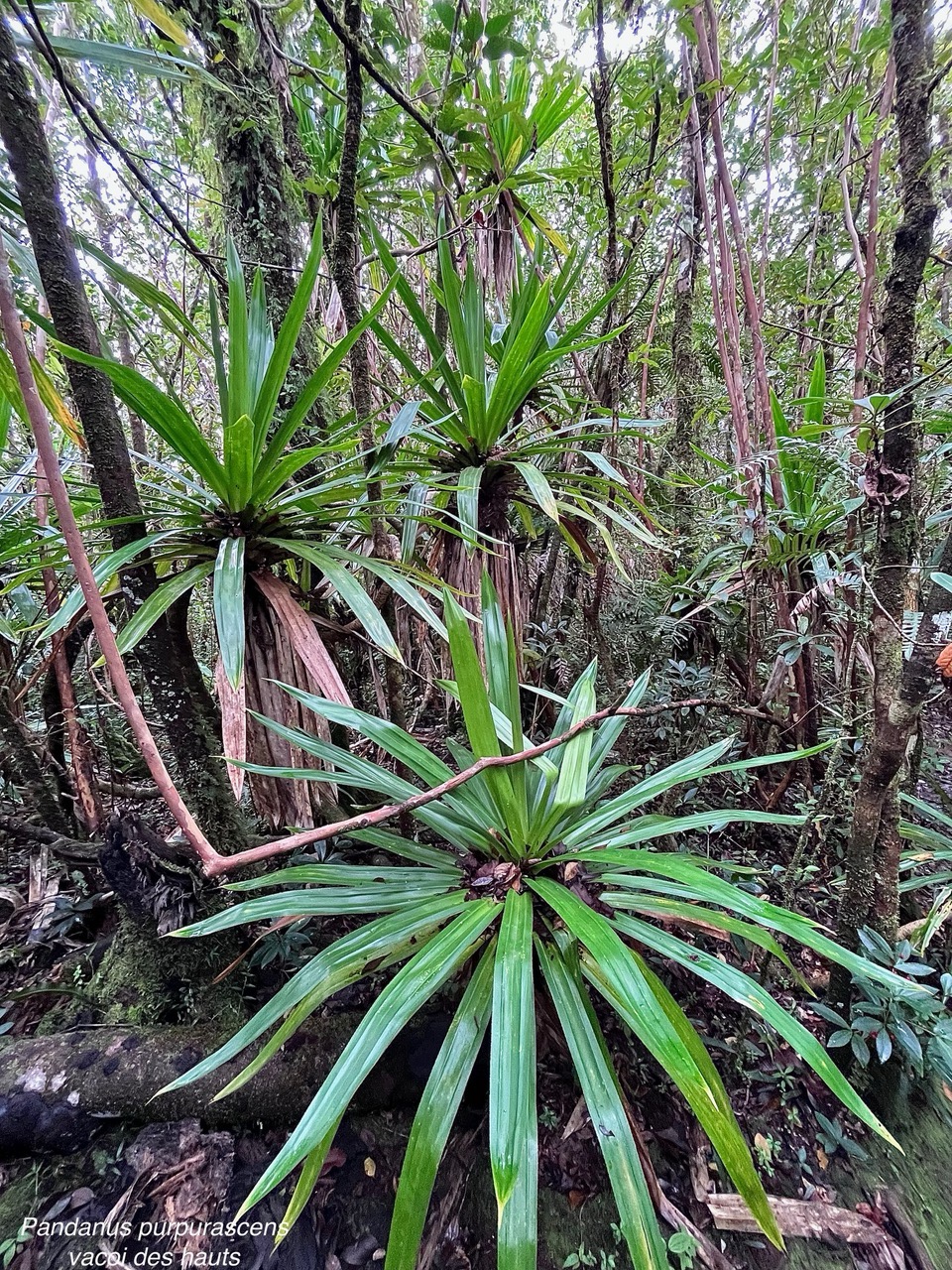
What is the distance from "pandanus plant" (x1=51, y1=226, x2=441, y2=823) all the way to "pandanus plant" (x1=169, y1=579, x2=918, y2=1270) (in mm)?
171

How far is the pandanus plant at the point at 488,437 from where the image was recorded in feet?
4.13

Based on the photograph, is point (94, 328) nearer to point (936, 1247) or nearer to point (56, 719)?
point (56, 719)

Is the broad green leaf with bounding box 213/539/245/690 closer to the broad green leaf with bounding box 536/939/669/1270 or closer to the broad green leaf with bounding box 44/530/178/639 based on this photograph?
the broad green leaf with bounding box 44/530/178/639

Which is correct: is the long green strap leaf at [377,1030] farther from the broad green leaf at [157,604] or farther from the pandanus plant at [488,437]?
the pandanus plant at [488,437]

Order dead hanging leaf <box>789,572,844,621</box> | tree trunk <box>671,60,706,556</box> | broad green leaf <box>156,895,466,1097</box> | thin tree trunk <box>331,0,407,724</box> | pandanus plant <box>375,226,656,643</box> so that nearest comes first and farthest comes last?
1. broad green leaf <box>156,895,466,1097</box>
2. thin tree trunk <box>331,0,407,724</box>
3. dead hanging leaf <box>789,572,844,621</box>
4. pandanus plant <box>375,226,656,643</box>
5. tree trunk <box>671,60,706,556</box>

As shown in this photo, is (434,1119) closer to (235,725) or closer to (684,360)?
(235,725)

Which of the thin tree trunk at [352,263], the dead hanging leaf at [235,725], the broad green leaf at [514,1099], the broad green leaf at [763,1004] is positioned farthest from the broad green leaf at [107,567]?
the broad green leaf at [763,1004]

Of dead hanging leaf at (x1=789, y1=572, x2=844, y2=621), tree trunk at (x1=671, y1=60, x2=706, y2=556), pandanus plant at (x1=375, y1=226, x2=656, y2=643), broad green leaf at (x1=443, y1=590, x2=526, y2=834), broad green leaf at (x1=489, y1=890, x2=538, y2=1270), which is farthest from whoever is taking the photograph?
tree trunk at (x1=671, y1=60, x2=706, y2=556)

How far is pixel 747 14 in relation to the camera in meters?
2.16

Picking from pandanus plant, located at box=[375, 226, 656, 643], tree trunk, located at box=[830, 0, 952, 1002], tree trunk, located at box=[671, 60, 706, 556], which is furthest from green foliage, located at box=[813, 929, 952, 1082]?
tree trunk, located at box=[671, 60, 706, 556]

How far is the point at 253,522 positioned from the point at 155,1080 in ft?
3.10

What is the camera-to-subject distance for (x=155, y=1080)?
32.7 inches

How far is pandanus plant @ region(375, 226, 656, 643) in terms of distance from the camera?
126cm

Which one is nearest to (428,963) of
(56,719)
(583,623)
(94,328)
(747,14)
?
(94,328)
